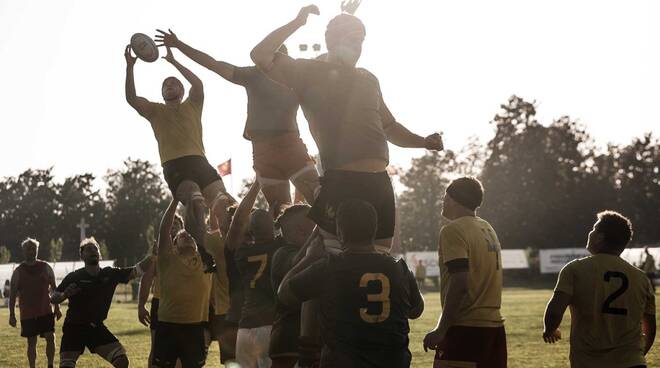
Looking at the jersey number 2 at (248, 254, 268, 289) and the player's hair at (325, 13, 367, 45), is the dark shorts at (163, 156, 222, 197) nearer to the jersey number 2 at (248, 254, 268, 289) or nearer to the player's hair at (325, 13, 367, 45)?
the jersey number 2 at (248, 254, 268, 289)

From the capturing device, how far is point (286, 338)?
6.77 m

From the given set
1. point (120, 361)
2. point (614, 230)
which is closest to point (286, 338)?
point (614, 230)

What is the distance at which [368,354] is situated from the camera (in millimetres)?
5324

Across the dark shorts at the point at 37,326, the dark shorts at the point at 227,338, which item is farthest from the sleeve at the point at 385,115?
the dark shorts at the point at 37,326

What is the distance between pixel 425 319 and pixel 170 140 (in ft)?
76.6

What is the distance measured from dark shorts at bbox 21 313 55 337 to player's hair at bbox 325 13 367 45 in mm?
Result: 13631

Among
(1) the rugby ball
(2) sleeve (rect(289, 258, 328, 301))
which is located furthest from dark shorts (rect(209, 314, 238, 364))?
(2) sleeve (rect(289, 258, 328, 301))

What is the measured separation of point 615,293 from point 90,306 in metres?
8.26

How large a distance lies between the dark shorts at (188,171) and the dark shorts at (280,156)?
1906 mm

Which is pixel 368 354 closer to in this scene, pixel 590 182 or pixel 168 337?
pixel 168 337

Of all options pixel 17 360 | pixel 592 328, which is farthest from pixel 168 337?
Result: pixel 17 360

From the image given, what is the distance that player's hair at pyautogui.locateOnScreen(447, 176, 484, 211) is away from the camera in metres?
7.43

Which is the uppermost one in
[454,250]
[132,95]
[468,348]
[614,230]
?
[132,95]

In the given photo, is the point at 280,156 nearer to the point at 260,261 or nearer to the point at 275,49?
the point at 260,261
